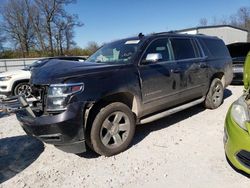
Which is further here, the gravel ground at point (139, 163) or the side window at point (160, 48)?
the side window at point (160, 48)

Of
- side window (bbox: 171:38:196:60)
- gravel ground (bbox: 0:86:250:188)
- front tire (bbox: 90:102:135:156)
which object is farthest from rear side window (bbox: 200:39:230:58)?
front tire (bbox: 90:102:135:156)

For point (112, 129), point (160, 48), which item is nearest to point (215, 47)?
point (160, 48)

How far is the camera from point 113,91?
12.4 feet

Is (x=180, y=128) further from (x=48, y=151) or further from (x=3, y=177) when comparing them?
(x=3, y=177)

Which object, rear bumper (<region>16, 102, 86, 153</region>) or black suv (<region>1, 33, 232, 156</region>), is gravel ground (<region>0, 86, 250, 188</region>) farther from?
rear bumper (<region>16, 102, 86, 153</region>)

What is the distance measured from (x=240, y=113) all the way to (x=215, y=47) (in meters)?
3.58

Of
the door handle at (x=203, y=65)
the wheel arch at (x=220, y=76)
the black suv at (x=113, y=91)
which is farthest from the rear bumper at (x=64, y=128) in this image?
the wheel arch at (x=220, y=76)

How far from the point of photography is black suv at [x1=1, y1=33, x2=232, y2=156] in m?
3.41

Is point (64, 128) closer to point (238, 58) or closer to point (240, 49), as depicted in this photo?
point (238, 58)

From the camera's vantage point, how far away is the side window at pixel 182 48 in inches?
199

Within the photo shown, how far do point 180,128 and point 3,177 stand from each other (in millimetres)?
3179

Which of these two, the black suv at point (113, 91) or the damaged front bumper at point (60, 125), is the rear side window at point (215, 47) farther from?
the damaged front bumper at point (60, 125)

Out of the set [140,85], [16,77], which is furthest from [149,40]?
[16,77]

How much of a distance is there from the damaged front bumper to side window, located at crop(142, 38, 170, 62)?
5.66 feet
